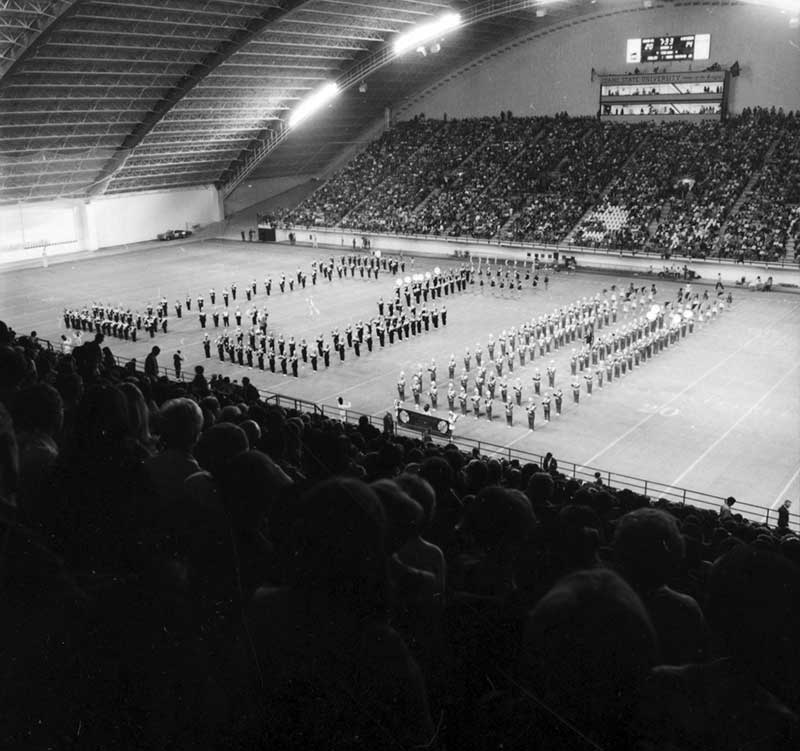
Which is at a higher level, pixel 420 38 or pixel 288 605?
pixel 420 38

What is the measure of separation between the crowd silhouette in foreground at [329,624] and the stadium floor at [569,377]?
14021mm

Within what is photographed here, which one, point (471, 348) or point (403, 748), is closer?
point (403, 748)

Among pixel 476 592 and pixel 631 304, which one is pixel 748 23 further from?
pixel 476 592

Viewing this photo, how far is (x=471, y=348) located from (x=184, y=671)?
24178mm

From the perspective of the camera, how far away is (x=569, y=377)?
910 inches

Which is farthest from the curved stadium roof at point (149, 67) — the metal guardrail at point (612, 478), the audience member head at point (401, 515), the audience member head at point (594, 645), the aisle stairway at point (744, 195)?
the audience member head at point (594, 645)

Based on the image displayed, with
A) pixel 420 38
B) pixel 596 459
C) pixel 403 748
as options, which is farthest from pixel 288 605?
pixel 420 38

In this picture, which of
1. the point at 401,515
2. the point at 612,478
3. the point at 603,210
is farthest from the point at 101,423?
the point at 603,210

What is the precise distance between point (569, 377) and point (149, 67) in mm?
28056

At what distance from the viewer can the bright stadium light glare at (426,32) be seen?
4644 centimetres

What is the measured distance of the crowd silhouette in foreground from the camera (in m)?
1.80

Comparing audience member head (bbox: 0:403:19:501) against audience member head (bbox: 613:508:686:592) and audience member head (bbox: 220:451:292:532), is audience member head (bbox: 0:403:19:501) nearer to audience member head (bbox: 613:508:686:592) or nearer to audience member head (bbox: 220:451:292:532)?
audience member head (bbox: 220:451:292:532)

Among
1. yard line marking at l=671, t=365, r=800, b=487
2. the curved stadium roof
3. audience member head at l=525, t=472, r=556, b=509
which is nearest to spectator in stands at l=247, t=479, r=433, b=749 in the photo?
audience member head at l=525, t=472, r=556, b=509

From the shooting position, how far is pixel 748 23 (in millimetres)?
47875
